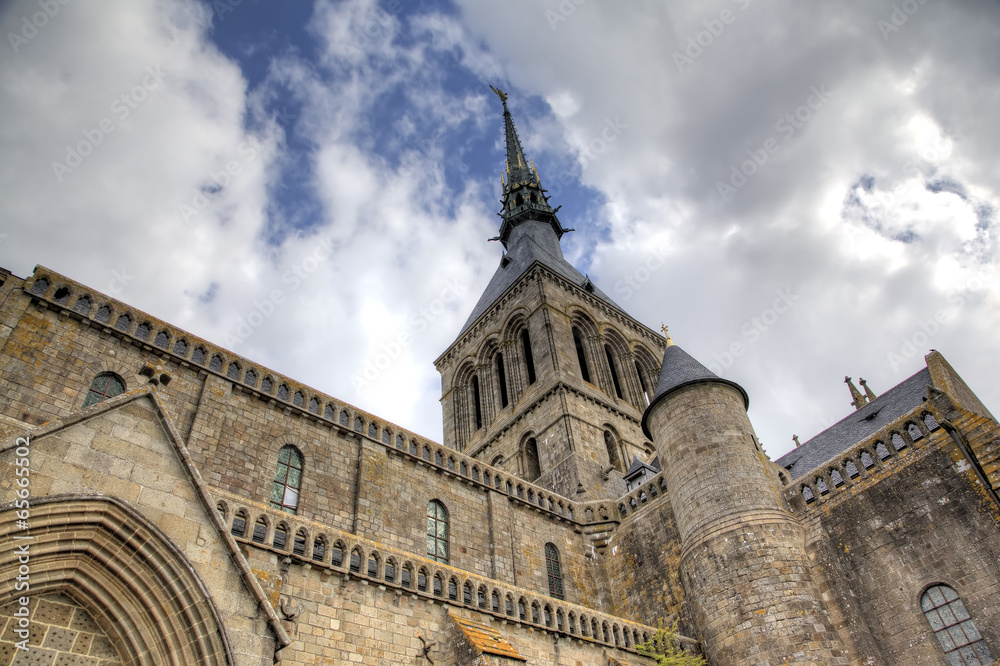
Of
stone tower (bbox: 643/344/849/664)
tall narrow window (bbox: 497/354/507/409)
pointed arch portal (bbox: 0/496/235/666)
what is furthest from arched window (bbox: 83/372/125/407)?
tall narrow window (bbox: 497/354/507/409)

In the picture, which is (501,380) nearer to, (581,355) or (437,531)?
(581,355)

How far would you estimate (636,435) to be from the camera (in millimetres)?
28891

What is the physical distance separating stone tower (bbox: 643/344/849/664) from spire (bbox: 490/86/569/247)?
27827 millimetres

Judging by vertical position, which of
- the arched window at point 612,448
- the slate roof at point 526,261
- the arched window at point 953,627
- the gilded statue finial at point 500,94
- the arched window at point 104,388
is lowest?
the arched window at point 953,627

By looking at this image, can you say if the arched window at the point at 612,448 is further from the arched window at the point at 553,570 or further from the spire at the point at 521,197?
the spire at the point at 521,197

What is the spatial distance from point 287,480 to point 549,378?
15.1m

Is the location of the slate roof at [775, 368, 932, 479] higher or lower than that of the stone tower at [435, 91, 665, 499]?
lower

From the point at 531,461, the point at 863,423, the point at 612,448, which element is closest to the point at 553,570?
the point at 531,461

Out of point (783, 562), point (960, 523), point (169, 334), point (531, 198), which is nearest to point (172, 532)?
point (169, 334)

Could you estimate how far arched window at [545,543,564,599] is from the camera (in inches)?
734

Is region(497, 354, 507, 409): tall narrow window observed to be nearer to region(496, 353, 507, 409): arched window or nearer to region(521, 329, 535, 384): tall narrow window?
region(496, 353, 507, 409): arched window

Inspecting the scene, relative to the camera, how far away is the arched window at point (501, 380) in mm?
32062

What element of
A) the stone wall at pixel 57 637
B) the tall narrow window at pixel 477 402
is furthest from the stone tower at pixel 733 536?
the tall narrow window at pixel 477 402

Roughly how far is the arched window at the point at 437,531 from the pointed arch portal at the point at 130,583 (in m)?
9.96
